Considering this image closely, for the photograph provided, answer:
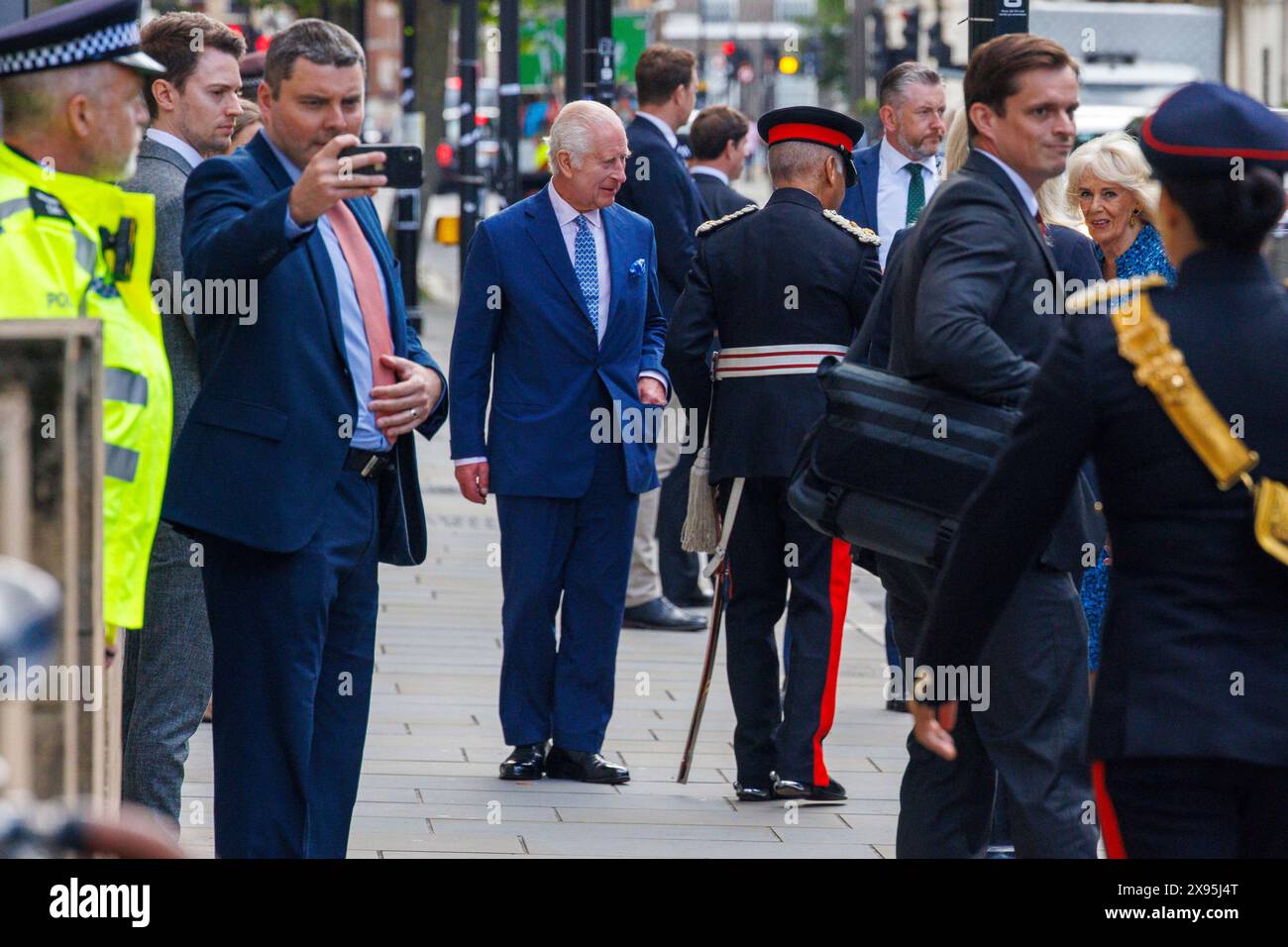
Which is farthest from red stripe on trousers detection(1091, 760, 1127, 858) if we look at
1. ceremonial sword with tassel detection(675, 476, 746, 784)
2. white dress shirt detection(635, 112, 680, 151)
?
white dress shirt detection(635, 112, 680, 151)

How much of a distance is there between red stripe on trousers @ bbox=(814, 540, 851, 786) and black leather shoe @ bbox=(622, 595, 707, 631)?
3030 millimetres

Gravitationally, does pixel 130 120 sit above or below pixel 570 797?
above

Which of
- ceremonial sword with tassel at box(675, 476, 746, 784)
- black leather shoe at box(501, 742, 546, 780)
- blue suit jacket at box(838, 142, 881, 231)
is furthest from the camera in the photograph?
blue suit jacket at box(838, 142, 881, 231)

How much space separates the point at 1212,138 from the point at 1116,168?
11.2 ft

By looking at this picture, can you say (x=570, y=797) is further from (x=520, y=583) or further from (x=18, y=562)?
(x=18, y=562)

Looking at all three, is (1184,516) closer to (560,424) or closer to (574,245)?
(560,424)

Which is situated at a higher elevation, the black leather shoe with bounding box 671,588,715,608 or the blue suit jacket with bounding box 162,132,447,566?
the blue suit jacket with bounding box 162,132,447,566

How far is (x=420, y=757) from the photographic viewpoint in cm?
713

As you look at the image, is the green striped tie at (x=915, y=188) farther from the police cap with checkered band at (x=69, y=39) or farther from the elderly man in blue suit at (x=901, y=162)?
the police cap with checkered band at (x=69, y=39)

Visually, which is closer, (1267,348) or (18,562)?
(18,562)

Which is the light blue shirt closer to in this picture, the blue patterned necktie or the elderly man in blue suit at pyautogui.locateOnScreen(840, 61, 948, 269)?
the blue patterned necktie

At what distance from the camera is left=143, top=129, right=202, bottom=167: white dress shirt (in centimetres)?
579

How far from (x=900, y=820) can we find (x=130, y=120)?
2.21 m
